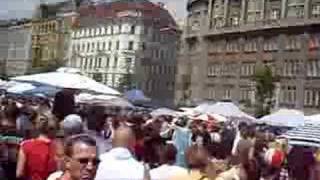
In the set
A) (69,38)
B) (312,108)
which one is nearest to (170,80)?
(69,38)

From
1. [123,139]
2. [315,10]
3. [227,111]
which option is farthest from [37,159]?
[315,10]

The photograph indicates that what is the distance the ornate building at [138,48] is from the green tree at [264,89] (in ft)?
139

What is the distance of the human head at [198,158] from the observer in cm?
737

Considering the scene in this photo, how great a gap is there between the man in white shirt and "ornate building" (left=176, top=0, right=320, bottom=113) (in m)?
72.7

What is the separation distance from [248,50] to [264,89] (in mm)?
10680

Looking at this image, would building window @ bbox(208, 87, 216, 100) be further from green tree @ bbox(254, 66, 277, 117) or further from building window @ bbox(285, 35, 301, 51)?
building window @ bbox(285, 35, 301, 51)

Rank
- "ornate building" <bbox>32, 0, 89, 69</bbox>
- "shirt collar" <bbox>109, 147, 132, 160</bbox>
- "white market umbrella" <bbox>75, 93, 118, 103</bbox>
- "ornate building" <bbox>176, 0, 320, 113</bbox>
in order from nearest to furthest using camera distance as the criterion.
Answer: "shirt collar" <bbox>109, 147, 132, 160</bbox>
"white market umbrella" <bbox>75, 93, 118, 103</bbox>
"ornate building" <bbox>176, 0, 320, 113</bbox>
"ornate building" <bbox>32, 0, 89, 69</bbox>

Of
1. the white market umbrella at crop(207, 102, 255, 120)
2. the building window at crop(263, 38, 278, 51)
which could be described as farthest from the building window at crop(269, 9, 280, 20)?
the white market umbrella at crop(207, 102, 255, 120)

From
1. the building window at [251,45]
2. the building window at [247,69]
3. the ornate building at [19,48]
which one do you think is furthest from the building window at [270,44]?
the ornate building at [19,48]

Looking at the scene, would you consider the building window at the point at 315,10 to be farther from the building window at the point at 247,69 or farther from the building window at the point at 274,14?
the building window at the point at 247,69

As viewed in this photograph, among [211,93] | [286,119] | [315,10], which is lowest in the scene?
[211,93]

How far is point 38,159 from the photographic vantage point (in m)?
8.15

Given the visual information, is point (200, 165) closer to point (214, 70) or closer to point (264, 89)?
point (264, 89)

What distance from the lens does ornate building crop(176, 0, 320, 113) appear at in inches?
3258
